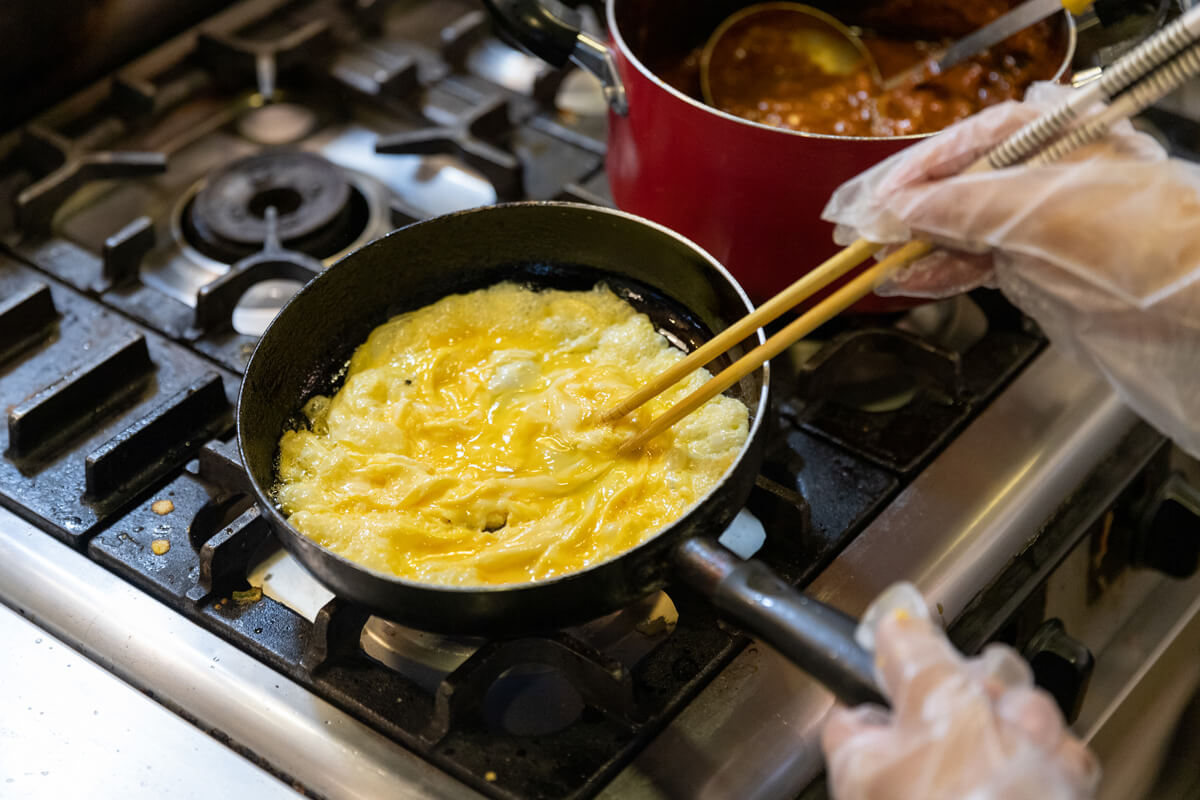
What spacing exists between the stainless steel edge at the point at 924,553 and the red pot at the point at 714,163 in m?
0.20

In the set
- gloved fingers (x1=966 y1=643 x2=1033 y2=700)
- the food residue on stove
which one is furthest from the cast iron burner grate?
gloved fingers (x1=966 y1=643 x2=1033 y2=700)

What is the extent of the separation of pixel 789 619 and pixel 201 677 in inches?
22.7

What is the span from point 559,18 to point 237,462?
62 cm

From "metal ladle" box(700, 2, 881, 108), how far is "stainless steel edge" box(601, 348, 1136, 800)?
0.51 meters

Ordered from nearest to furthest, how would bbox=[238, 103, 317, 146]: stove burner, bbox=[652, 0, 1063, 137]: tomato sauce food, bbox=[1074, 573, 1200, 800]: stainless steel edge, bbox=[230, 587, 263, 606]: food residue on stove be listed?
bbox=[230, 587, 263, 606]: food residue on stove, bbox=[1074, 573, 1200, 800]: stainless steel edge, bbox=[652, 0, 1063, 137]: tomato sauce food, bbox=[238, 103, 317, 146]: stove burner

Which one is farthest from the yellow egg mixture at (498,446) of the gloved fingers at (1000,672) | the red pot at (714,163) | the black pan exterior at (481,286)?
the gloved fingers at (1000,672)

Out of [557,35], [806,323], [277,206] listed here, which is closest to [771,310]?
[806,323]

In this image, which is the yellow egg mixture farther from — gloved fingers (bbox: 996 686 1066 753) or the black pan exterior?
gloved fingers (bbox: 996 686 1066 753)

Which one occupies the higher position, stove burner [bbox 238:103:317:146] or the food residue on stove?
stove burner [bbox 238:103:317:146]

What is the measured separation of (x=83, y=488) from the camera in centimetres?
123

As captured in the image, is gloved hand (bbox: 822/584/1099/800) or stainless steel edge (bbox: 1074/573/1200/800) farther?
stainless steel edge (bbox: 1074/573/1200/800)

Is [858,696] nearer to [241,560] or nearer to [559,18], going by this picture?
[241,560]

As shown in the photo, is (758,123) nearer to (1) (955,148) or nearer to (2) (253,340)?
(1) (955,148)

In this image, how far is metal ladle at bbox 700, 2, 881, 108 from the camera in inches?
61.9
